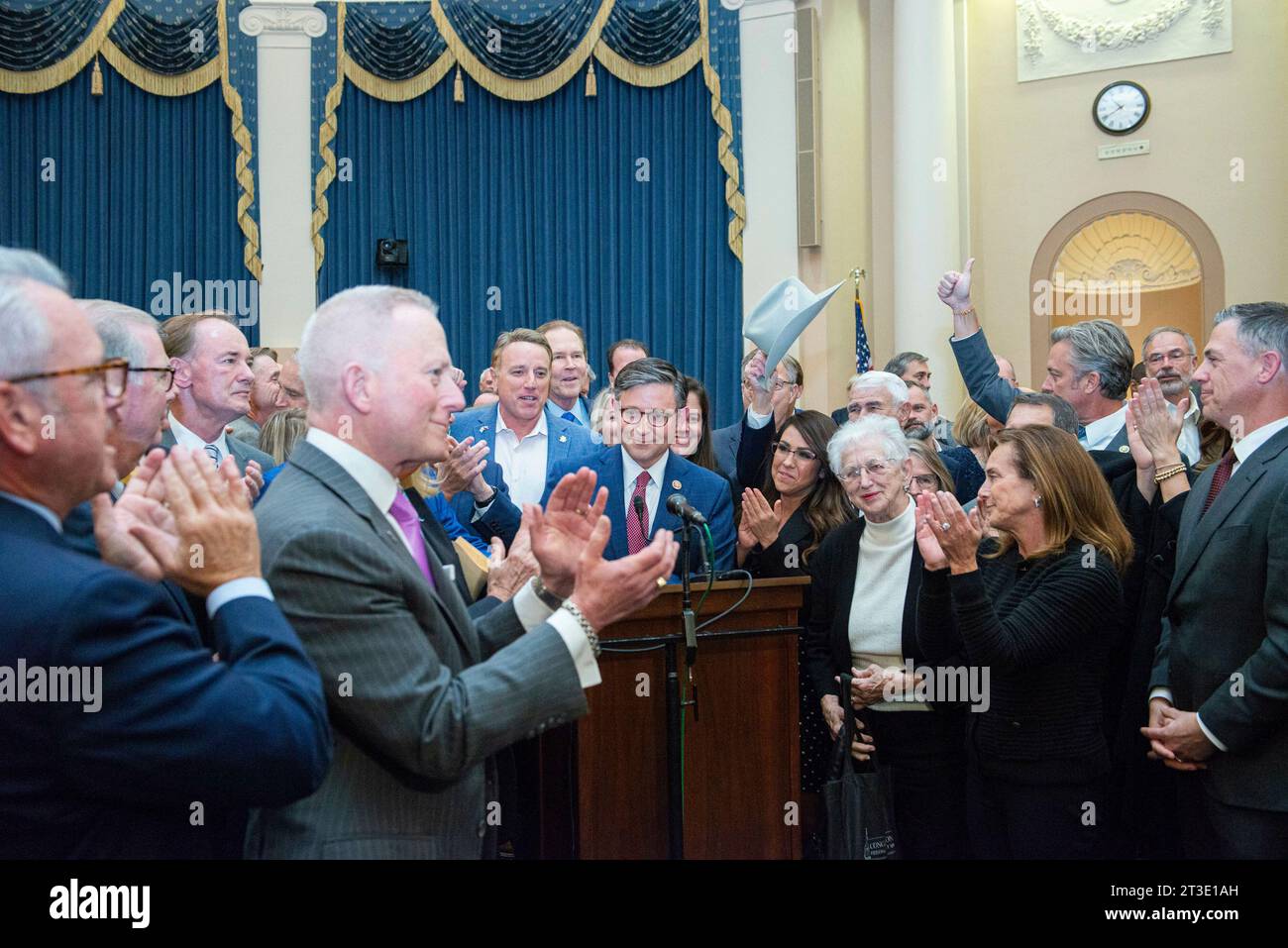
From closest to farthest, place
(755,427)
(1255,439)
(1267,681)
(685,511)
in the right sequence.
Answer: (1267,681)
(1255,439)
(685,511)
(755,427)

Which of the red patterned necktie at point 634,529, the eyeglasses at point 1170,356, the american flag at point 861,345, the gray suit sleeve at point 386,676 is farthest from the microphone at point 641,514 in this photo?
the american flag at point 861,345

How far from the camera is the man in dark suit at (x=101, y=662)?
1406 millimetres

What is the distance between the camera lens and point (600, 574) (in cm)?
188

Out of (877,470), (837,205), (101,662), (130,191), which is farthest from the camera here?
(130,191)

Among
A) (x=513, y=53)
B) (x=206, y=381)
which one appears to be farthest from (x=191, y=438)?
(x=513, y=53)

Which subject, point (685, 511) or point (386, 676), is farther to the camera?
point (685, 511)

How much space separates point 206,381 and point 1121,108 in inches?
280

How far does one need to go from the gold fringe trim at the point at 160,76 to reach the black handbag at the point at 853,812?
24.5 feet

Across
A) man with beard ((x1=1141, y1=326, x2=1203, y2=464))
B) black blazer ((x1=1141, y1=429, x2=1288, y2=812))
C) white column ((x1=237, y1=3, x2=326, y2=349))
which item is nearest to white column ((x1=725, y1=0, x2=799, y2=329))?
white column ((x1=237, y1=3, x2=326, y2=349))

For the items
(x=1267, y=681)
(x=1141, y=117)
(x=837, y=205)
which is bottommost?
(x=1267, y=681)

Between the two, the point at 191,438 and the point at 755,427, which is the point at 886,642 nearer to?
the point at 755,427

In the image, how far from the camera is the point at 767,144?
849 cm
